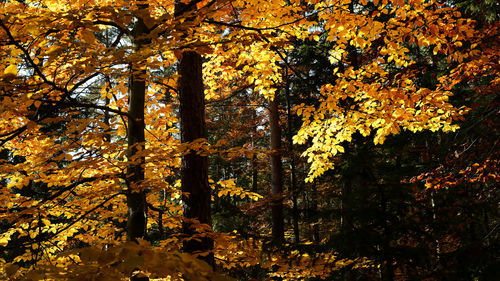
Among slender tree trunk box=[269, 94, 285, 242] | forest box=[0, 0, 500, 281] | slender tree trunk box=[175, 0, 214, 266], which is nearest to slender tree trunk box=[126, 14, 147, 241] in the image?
forest box=[0, 0, 500, 281]

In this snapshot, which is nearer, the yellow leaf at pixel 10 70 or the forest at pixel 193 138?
the yellow leaf at pixel 10 70

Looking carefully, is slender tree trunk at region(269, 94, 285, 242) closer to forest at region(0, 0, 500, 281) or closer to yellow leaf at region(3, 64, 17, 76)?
forest at region(0, 0, 500, 281)

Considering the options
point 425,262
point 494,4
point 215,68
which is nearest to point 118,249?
point 425,262

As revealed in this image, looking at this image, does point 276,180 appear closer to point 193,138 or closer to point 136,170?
point 193,138

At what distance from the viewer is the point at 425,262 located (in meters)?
3.26

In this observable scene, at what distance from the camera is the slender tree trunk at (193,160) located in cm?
369

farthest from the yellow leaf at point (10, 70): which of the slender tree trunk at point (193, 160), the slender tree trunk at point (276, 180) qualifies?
the slender tree trunk at point (276, 180)

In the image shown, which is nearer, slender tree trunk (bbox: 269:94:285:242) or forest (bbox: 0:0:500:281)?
forest (bbox: 0:0:500:281)

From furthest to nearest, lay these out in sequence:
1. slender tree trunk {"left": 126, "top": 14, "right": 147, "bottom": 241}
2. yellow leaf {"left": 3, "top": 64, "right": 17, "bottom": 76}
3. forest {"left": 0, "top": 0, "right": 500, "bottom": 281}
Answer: slender tree trunk {"left": 126, "top": 14, "right": 147, "bottom": 241} → forest {"left": 0, "top": 0, "right": 500, "bottom": 281} → yellow leaf {"left": 3, "top": 64, "right": 17, "bottom": 76}

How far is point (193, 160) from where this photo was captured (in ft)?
12.3

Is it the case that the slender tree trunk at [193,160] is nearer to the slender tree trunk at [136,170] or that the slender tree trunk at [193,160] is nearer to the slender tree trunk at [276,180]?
the slender tree trunk at [136,170]

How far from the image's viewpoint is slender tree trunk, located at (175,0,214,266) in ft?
12.1

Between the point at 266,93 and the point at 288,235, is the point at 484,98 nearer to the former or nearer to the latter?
the point at 266,93

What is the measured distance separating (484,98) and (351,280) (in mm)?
3791
